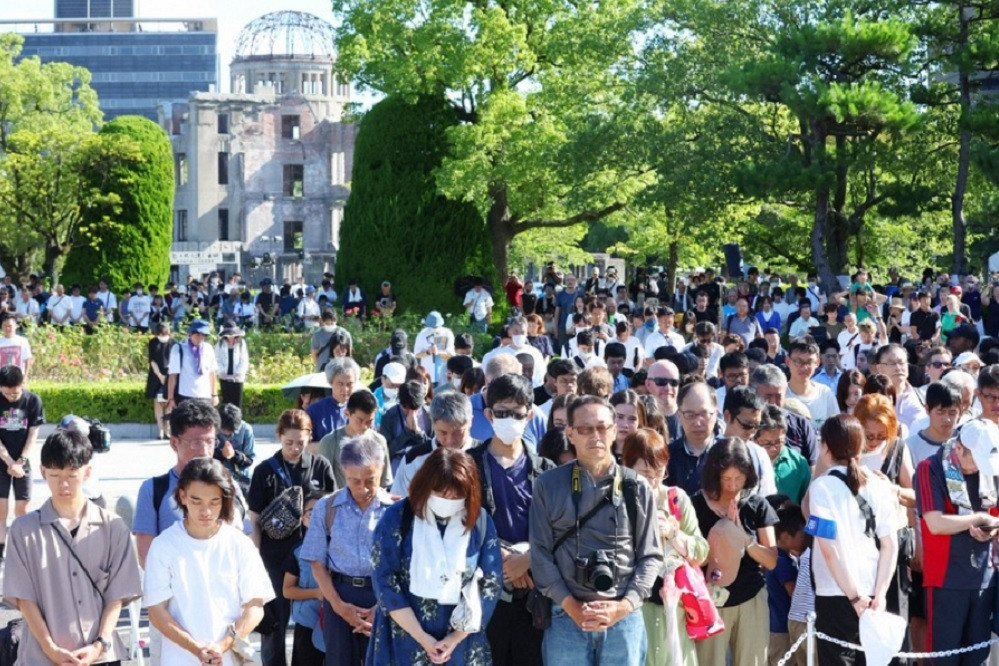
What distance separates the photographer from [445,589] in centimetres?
605

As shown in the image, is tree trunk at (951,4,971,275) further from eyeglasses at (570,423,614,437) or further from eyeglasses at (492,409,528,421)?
eyeglasses at (570,423,614,437)

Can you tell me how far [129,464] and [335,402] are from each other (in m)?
8.14

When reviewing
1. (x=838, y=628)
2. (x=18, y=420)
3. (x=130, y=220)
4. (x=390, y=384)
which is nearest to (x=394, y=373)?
(x=390, y=384)

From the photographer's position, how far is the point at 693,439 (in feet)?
24.5

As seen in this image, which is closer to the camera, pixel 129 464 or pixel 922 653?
pixel 922 653

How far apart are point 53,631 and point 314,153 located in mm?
74324

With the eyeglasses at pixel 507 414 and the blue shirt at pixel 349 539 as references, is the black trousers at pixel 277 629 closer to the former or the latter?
the blue shirt at pixel 349 539

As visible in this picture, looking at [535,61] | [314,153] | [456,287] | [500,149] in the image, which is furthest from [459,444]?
[314,153]

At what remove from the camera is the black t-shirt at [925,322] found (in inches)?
671

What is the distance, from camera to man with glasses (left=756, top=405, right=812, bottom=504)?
7.73 metres

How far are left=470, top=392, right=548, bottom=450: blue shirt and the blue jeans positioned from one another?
2.73m

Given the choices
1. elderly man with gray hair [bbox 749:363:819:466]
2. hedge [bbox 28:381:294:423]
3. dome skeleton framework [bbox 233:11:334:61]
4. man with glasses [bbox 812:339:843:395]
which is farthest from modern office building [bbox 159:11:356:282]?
elderly man with gray hair [bbox 749:363:819:466]

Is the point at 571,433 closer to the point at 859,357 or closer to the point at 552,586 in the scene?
the point at 552,586

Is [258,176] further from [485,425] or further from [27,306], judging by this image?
[485,425]
